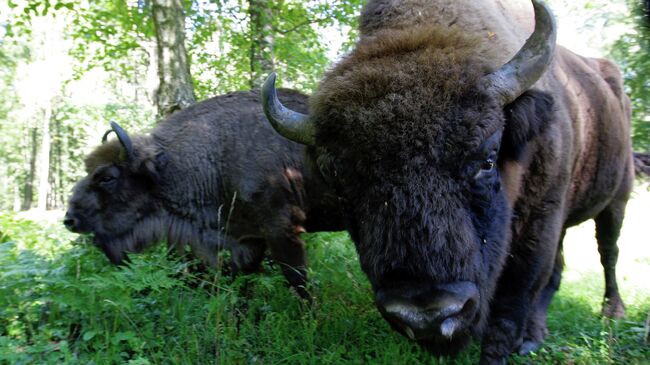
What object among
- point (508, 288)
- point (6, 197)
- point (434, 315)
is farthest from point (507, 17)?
point (6, 197)

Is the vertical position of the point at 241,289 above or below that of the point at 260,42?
below

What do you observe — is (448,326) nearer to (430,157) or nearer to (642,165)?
(430,157)

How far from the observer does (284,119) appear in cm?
338

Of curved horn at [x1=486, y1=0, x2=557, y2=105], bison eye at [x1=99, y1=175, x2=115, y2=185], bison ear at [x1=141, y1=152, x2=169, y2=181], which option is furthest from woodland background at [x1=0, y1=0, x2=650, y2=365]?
bison ear at [x1=141, y1=152, x2=169, y2=181]

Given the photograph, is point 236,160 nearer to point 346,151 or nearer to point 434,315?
point 346,151

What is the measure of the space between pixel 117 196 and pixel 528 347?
475cm

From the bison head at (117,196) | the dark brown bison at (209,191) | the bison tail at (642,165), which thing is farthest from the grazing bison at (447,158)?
the bison tail at (642,165)

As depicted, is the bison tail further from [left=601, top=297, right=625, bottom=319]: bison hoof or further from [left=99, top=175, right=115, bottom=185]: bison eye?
[left=99, top=175, right=115, bottom=185]: bison eye

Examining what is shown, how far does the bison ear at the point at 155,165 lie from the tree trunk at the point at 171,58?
140 cm

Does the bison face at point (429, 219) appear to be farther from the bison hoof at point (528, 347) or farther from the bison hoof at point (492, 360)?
the bison hoof at point (528, 347)

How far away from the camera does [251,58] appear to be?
9523 millimetres

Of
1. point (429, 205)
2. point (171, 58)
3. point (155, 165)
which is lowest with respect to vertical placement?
point (155, 165)

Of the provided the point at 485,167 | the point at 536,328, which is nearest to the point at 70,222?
the point at 485,167

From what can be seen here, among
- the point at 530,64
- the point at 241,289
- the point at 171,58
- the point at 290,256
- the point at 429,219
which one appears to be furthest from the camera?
the point at 171,58
